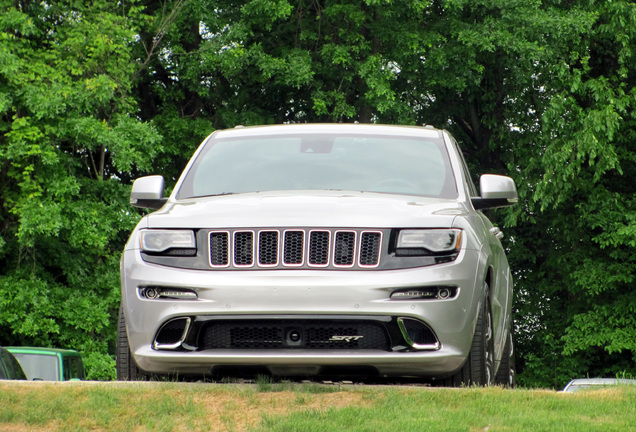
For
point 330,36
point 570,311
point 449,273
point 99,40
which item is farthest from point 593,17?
point 449,273

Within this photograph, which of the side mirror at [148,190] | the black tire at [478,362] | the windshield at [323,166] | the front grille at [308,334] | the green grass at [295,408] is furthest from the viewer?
the side mirror at [148,190]

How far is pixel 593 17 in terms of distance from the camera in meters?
25.7

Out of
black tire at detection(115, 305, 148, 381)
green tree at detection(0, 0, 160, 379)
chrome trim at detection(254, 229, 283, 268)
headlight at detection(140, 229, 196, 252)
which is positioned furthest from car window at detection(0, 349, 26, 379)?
green tree at detection(0, 0, 160, 379)

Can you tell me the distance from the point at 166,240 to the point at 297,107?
24.0 meters

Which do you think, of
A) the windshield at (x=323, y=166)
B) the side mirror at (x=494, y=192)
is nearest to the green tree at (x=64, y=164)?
the windshield at (x=323, y=166)

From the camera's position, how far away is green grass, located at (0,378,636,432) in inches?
217

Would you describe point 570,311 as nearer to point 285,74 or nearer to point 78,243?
point 285,74

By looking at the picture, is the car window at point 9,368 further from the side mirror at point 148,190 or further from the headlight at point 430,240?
the headlight at point 430,240

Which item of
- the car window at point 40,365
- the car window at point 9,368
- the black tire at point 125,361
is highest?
the black tire at point 125,361

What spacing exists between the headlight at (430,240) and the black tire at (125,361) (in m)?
1.71

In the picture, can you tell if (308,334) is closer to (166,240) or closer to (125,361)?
(166,240)

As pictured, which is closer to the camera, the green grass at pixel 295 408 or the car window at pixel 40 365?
the green grass at pixel 295 408

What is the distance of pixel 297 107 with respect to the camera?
30.0 m

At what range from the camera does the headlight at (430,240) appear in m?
6.03
